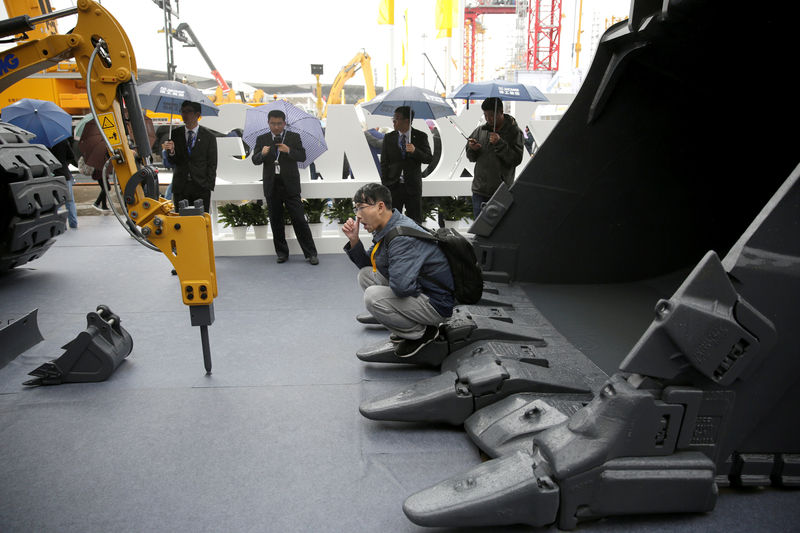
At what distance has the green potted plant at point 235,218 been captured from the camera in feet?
25.8

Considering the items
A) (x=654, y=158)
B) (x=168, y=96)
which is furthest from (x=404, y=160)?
(x=654, y=158)

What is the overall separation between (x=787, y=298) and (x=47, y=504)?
3.55m

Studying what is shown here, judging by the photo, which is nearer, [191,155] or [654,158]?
[654,158]

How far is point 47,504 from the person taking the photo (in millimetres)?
2662

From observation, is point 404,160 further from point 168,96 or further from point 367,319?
point 168,96

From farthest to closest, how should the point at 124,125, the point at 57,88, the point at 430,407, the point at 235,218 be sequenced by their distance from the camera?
the point at 57,88 → the point at 235,218 → the point at 124,125 → the point at 430,407

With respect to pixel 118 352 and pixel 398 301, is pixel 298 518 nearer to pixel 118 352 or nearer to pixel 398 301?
pixel 398 301

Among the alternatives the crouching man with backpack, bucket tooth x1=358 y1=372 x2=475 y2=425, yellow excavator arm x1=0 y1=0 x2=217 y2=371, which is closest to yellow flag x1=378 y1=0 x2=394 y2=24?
yellow excavator arm x1=0 y1=0 x2=217 y2=371

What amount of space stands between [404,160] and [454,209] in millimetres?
1673

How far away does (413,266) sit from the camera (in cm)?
362

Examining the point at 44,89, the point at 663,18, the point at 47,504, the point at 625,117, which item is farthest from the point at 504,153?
the point at 44,89

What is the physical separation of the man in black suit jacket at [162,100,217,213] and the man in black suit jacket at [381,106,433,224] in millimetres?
2258

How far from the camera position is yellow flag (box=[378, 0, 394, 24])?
15031 millimetres

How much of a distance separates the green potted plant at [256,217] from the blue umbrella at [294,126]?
3.18ft
